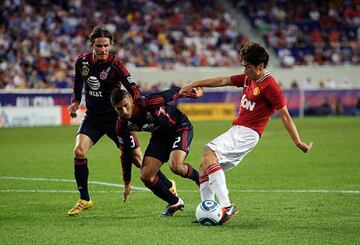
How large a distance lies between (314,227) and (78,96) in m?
4.04

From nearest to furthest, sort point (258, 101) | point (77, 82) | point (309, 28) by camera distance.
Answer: point (258, 101)
point (77, 82)
point (309, 28)

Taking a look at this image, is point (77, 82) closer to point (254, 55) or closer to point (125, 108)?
point (125, 108)

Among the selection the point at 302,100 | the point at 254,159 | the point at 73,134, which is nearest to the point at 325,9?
the point at 302,100

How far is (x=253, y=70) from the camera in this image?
8859 mm

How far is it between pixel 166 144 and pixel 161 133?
151mm

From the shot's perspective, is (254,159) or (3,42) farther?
(3,42)

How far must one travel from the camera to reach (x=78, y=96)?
10852 millimetres

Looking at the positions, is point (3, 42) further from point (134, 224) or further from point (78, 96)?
point (134, 224)

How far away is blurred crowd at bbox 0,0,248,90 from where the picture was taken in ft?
111

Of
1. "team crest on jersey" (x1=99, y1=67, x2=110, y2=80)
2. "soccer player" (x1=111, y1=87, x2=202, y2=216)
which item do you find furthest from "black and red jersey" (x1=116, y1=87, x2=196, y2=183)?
"team crest on jersey" (x1=99, y1=67, x2=110, y2=80)

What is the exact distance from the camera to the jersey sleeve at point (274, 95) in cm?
876

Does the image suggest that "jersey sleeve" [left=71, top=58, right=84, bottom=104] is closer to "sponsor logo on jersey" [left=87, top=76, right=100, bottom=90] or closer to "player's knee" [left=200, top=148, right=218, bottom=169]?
"sponsor logo on jersey" [left=87, top=76, right=100, bottom=90]

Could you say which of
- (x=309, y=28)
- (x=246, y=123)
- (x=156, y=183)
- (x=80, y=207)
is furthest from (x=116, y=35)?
(x=246, y=123)

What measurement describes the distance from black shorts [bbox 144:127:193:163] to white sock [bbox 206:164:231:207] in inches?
30.3
